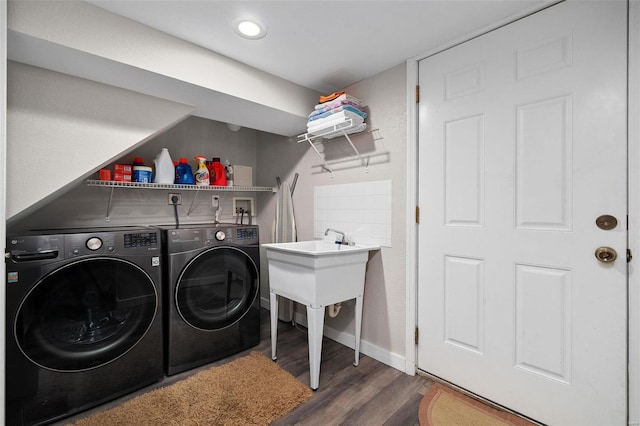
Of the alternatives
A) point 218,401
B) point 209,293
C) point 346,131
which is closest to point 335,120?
point 346,131

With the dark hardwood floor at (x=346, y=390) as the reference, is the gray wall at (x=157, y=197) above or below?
above

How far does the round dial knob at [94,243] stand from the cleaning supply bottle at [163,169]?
78cm

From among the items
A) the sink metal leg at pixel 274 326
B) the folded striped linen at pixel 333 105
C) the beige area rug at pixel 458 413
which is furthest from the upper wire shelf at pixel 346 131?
the beige area rug at pixel 458 413

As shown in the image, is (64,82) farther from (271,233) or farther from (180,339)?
(271,233)

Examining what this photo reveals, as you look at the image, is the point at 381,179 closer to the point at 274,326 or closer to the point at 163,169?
the point at 274,326

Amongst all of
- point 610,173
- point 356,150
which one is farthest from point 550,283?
point 356,150

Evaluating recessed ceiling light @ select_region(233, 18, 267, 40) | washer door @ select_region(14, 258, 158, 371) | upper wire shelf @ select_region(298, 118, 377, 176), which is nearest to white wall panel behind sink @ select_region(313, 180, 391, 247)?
upper wire shelf @ select_region(298, 118, 377, 176)

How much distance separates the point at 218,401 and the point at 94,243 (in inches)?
44.1

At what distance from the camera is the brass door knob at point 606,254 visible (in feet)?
4.06

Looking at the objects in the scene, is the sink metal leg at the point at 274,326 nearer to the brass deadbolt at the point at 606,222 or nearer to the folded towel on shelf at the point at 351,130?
the folded towel on shelf at the point at 351,130

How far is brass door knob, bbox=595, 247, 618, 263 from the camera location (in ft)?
4.06

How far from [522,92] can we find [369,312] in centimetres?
167

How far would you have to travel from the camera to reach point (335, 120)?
198 cm

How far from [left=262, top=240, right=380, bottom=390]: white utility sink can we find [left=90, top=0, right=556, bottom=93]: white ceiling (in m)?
1.26
